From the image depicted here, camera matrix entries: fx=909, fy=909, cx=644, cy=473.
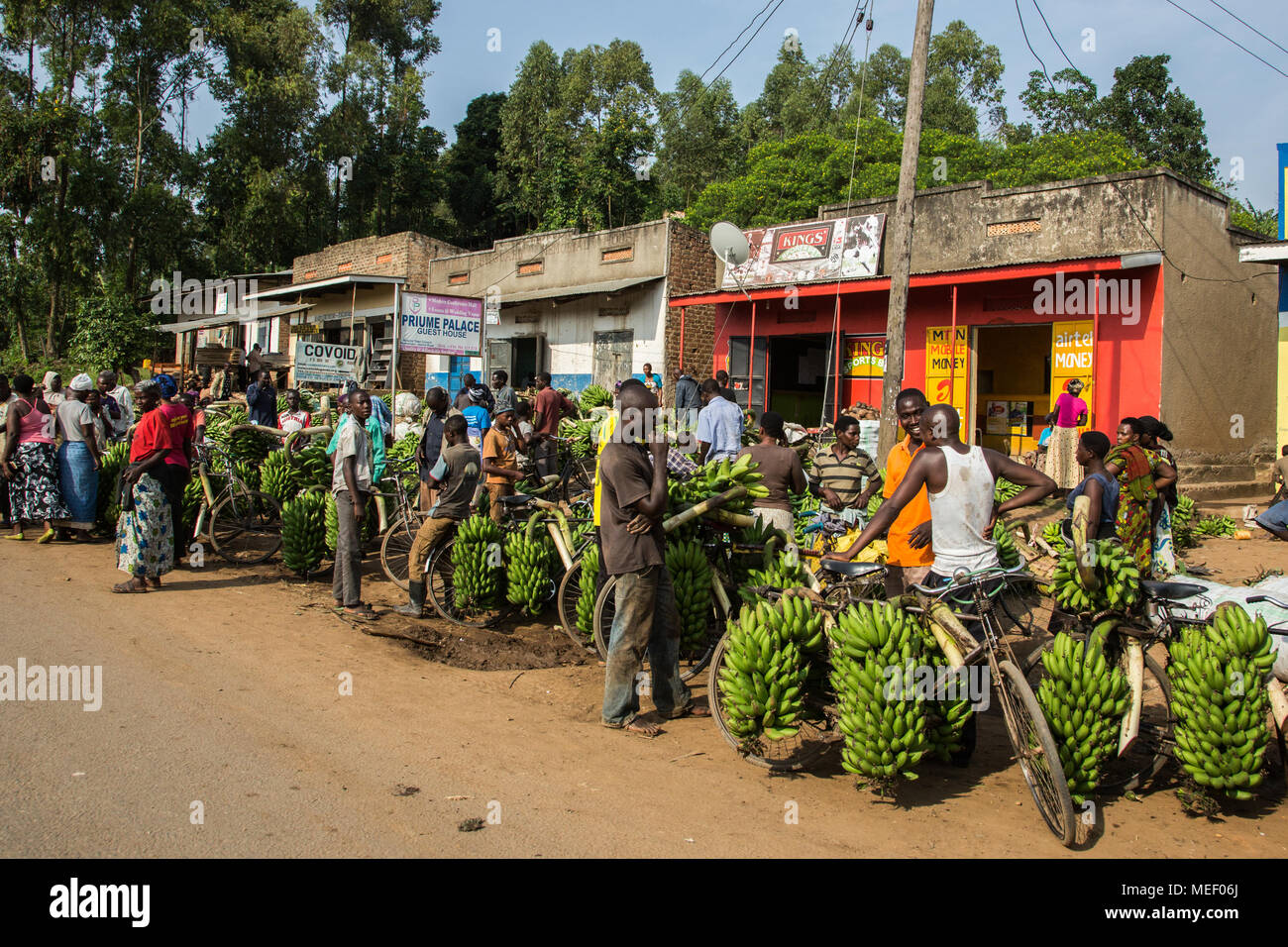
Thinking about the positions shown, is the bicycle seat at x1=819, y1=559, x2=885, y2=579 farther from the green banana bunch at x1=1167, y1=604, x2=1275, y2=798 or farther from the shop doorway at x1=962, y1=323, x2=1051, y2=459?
the shop doorway at x1=962, y1=323, x2=1051, y2=459

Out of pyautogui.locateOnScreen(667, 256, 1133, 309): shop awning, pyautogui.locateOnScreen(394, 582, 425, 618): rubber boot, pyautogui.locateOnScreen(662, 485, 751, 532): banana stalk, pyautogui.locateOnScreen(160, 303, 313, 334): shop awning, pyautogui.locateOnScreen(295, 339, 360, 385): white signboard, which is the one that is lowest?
pyautogui.locateOnScreen(394, 582, 425, 618): rubber boot

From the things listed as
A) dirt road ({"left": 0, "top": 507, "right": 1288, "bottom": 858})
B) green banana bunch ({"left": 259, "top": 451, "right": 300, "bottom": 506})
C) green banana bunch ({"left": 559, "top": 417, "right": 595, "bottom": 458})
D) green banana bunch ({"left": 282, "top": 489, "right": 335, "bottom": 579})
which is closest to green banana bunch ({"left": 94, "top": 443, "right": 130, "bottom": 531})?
green banana bunch ({"left": 259, "top": 451, "right": 300, "bottom": 506})

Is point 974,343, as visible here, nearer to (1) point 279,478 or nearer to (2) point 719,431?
(2) point 719,431

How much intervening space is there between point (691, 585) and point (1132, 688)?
270 centimetres

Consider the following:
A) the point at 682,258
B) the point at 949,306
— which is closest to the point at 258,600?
the point at 949,306

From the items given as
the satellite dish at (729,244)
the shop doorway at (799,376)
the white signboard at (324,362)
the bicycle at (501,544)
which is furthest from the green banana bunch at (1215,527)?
the white signboard at (324,362)

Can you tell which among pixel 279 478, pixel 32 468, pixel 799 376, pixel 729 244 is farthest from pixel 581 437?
pixel 799 376

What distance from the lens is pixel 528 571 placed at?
25.0ft

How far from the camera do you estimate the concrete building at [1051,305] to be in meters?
14.3

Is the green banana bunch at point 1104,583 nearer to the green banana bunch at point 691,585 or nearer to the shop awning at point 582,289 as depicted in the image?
the green banana bunch at point 691,585

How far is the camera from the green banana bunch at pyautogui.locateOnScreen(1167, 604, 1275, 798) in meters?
4.27

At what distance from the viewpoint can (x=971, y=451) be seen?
468 centimetres

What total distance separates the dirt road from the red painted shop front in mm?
10217
